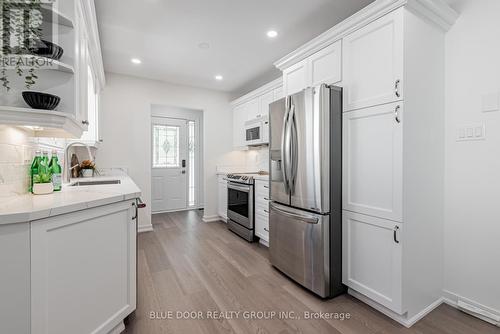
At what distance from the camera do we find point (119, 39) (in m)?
2.75

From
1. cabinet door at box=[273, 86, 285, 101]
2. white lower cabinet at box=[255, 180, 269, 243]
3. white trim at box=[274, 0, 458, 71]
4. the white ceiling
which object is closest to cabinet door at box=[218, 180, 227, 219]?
white lower cabinet at box=[255, 180, 269, 243]

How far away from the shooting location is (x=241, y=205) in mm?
3627

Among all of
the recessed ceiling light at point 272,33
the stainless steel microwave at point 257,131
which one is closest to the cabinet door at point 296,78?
the recessed ceiling light at point 272,33

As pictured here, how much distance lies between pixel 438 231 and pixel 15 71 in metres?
3.10

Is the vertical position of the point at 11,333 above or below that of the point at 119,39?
below

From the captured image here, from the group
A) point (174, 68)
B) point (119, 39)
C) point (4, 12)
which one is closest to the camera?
point (4, 12)

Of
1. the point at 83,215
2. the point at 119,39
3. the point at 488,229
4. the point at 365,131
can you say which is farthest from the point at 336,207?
the point at 119,39

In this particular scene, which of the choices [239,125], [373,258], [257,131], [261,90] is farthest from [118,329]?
[239,125]

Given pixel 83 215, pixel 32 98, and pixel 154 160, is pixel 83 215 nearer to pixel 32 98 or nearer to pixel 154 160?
pixel 32 98

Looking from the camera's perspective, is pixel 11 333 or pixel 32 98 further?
pixel 32 98

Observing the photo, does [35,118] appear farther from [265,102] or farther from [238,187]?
[265,102]

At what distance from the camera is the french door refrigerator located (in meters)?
1.96

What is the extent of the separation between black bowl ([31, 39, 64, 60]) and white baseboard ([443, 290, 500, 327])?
3.33 metres

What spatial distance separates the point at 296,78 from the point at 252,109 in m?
1.61
